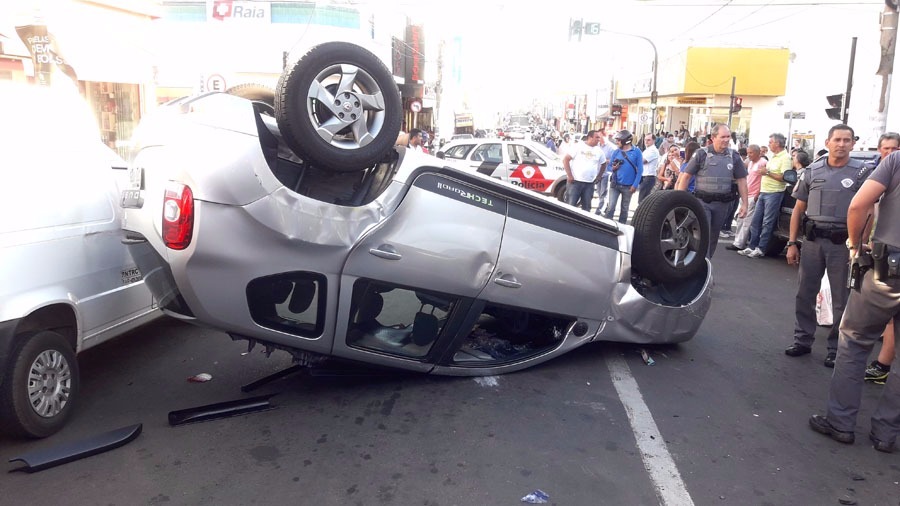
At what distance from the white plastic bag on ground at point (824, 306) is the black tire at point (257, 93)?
5033 millimetres

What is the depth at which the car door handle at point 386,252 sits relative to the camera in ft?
13.2

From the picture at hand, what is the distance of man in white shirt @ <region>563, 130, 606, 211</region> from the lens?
11.8 metres

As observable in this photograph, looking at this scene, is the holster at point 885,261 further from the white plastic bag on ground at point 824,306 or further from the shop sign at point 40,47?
the shop sign at point 40,47

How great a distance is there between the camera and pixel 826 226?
5.29 meters

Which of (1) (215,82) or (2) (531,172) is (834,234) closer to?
(2) (531,172)

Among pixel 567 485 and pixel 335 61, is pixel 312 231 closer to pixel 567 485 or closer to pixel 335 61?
pixel 335 61

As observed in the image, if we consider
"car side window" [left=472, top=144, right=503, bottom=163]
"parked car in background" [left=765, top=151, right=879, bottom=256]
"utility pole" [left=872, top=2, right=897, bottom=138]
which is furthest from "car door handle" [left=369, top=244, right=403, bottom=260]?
"car side window" [left=472, top=144, right=503, bottom=163]

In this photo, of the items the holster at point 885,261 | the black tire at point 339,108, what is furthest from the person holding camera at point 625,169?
the black tire at point 339,108

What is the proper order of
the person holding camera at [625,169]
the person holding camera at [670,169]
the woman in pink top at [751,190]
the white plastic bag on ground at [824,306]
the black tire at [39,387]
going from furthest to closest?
1. the person holding camera at [670,169]
2. the person holding camera at [625,169]
3. the woman in pink top at [751,190]
4. the white plastic bag on ground at [824,306]
5. the black tire at [39,387]

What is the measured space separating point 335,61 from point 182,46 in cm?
3009

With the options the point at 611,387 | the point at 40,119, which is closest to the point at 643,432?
the point at 611,387

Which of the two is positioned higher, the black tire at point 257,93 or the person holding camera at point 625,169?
the black tire at point 257,93

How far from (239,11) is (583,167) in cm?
2348

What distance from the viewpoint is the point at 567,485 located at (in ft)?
11.3
